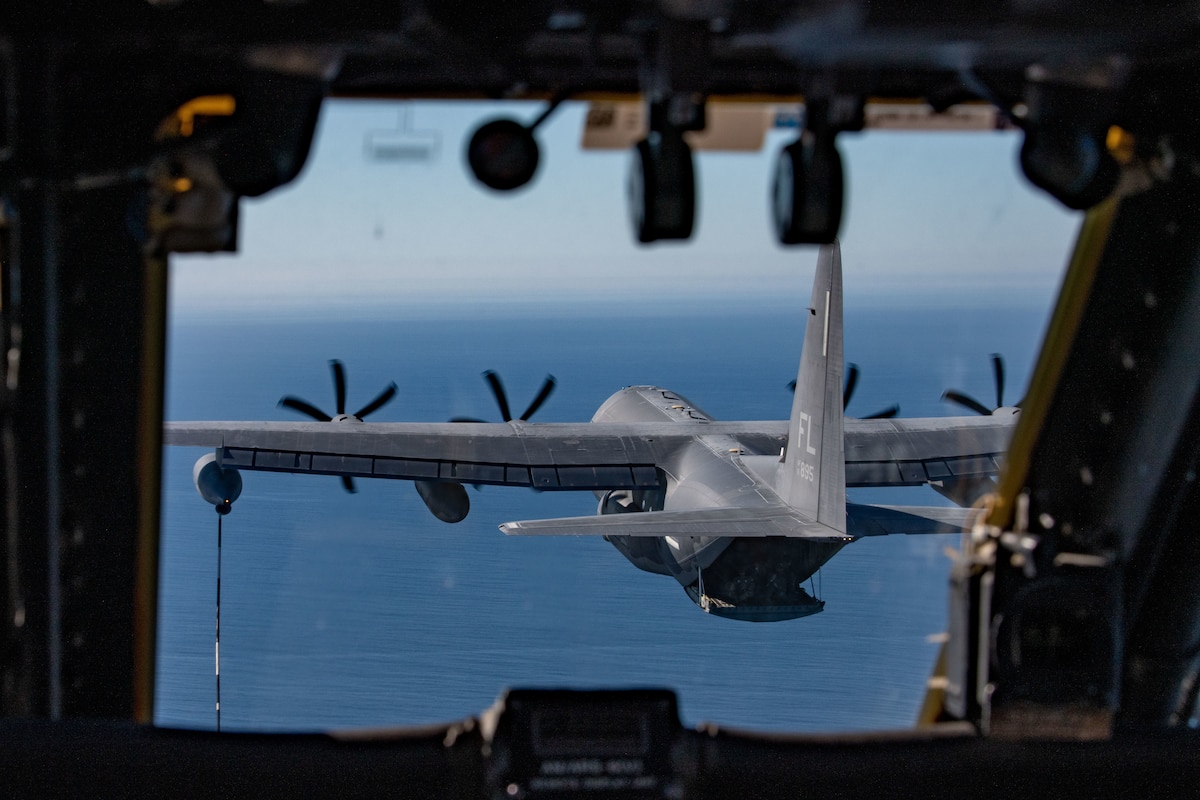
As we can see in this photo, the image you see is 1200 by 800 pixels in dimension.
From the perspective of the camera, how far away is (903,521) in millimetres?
14305

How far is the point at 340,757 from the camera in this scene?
3377mm

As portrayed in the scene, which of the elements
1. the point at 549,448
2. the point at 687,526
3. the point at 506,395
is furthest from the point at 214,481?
the point at 687,526

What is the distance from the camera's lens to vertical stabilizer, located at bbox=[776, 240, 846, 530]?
1240 centimetres

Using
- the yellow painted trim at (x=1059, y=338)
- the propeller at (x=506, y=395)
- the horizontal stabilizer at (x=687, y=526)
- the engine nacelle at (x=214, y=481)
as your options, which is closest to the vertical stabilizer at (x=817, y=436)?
the horizontal stabilizer at (x=687, y=526)

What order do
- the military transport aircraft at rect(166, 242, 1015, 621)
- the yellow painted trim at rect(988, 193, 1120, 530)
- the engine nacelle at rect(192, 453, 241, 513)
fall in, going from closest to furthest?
1. the yellow painted trim at rect(988, 193, 1120, 530)
2. the military transport aircraft at rect(166, 242, 1015, 621)
3. the engine nacelle at rect(192, 453, 241, 513)

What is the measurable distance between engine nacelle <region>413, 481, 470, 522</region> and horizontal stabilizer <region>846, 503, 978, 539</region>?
6.09m

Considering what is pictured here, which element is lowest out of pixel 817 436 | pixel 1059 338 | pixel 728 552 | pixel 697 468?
pixel 728 552

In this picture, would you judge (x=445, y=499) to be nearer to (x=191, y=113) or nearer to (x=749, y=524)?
(x=749, y=524)

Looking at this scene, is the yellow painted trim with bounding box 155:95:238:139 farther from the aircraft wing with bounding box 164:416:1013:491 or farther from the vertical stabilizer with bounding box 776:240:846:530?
the aircraft wing with bounding box 164:416:1013:491

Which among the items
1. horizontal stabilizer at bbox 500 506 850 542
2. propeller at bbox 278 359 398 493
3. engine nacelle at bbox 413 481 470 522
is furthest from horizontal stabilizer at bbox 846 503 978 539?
propeller at bbox 278 359 398 493

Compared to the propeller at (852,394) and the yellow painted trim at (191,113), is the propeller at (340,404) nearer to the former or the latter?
the propeller at (852,394)

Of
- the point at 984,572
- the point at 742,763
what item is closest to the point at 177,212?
the point at 742,763

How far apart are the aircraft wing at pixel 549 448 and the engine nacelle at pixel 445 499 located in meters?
0.23

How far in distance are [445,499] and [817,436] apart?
675cm
